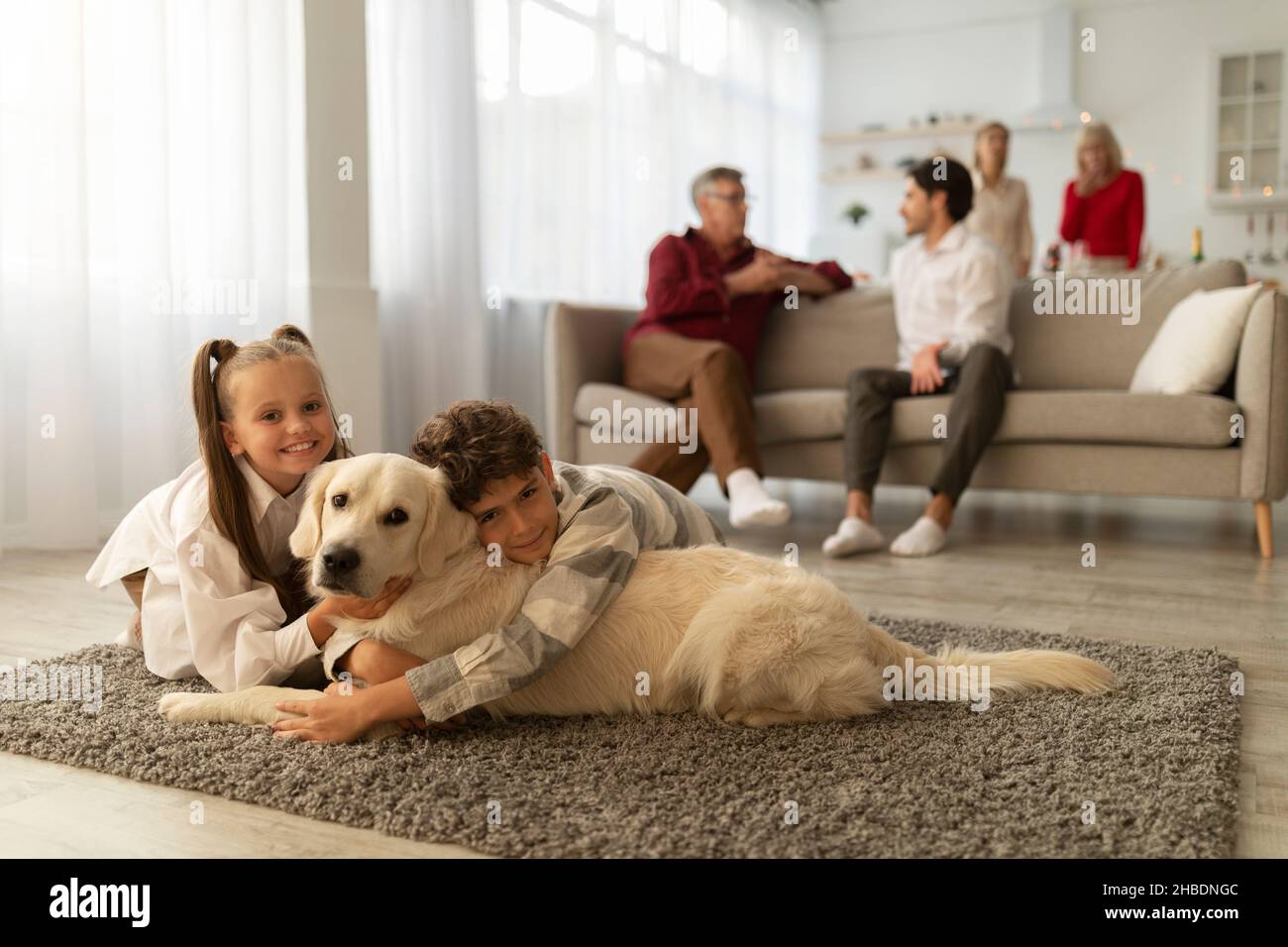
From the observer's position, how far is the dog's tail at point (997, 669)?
70.2 inches

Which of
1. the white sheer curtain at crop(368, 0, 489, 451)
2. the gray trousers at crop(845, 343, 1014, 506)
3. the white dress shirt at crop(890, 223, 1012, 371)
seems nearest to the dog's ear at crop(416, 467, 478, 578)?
the gray trousers at crop(845, 343, 1014, 506)

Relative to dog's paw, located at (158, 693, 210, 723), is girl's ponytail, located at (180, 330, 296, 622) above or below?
above

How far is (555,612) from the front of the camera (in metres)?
1.62

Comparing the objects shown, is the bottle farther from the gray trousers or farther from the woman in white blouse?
the gray trousers

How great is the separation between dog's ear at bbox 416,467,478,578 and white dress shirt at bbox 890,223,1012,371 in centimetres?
252

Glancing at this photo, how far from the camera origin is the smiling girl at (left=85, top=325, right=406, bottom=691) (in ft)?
5.98

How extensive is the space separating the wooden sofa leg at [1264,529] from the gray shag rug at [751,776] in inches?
66.3

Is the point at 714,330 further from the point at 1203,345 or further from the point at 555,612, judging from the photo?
the point at 555,612

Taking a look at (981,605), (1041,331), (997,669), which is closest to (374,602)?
(997,669)

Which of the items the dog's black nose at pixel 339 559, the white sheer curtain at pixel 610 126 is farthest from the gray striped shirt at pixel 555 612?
the white sheer curtain at pixel 610 126

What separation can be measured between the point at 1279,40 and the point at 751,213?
3939 millimetres
